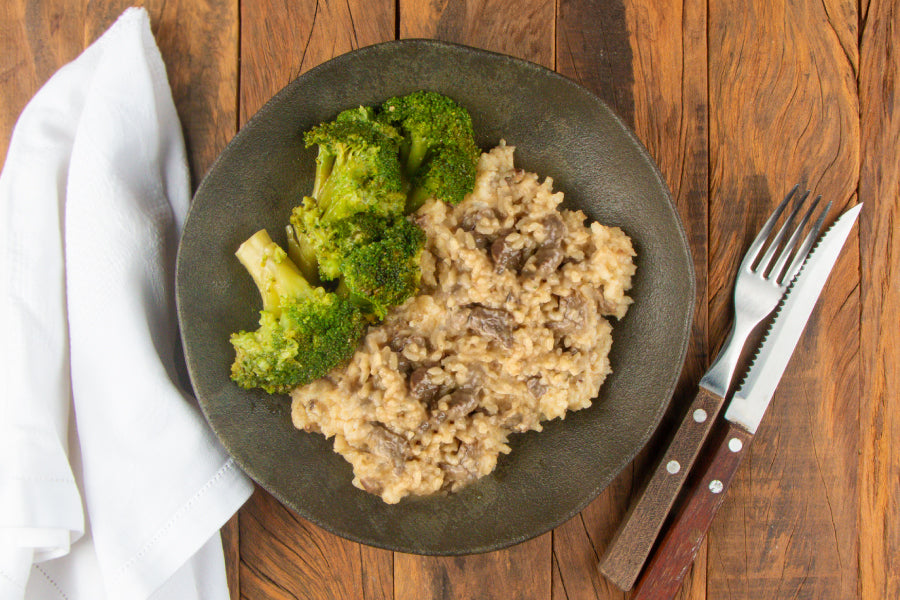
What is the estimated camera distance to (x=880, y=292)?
122 inches

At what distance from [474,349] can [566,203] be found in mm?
833

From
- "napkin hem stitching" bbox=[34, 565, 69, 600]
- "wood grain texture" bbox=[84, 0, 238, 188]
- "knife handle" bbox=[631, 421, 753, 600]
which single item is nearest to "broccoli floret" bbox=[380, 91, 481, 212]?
"wood grain texture" bbox=[84, 0, 238, 188]

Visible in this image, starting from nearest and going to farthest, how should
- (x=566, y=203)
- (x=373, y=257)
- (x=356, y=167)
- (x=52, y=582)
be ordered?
(x=373, y=257)
(x=356, y=167)
(x=52, y=582)
(x=566, y=203)

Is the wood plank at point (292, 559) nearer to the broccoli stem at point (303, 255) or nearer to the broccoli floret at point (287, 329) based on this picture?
the broccoli floret at point (287, 329)

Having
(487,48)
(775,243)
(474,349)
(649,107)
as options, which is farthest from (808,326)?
(487,48)

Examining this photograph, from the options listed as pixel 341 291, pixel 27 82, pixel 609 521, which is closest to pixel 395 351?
pixel 341 291

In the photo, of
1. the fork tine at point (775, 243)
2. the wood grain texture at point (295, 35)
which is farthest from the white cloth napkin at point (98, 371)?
the fork tine at point (775, 243)

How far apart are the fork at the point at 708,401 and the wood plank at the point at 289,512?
1.13 metres

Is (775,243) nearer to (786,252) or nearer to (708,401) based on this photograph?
(786,252)

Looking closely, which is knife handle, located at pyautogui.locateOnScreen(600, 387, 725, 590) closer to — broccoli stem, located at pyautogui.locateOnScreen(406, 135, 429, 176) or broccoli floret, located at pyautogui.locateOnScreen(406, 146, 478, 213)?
broccoli floret, located at pyautogui.locateOnScreen(406, 146, 478, 213)

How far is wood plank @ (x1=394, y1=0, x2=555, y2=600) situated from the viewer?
9.80 ft

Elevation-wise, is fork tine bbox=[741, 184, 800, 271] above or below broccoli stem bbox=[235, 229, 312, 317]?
below

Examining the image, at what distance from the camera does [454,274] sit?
2537mm

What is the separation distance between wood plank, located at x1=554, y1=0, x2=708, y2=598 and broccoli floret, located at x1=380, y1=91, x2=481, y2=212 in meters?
0.79
